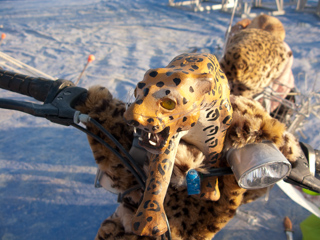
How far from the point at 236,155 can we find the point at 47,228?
3.77 ft

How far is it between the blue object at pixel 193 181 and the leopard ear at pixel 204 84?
27cm

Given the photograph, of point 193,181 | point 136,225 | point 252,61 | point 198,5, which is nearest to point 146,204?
point 136,225

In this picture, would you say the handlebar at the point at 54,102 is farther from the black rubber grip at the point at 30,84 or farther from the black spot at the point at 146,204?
the black spot at the point at 146,204

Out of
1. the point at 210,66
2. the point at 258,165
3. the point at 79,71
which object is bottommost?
the point at 79,71

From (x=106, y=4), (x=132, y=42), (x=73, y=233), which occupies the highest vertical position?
(x=106, y=4)

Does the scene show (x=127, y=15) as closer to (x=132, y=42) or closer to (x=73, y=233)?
(x=132, y=42)

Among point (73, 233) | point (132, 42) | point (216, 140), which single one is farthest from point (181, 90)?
point (132, 42)

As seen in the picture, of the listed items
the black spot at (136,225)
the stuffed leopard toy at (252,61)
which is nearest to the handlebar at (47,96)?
the black spot at (136,225)

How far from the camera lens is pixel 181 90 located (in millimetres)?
503

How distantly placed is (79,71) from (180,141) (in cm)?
252

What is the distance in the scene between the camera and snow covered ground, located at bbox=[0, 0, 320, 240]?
4.70ft

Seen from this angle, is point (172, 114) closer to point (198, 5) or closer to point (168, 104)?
point (168, 104)

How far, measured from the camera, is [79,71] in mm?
2963

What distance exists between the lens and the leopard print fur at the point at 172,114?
50cm
